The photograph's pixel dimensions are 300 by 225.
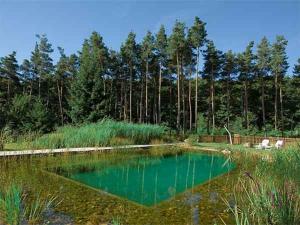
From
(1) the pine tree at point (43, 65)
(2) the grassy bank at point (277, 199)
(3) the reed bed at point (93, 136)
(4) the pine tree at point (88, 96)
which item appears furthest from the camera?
(1) the pine tree at point (43, 65)

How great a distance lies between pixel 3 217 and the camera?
12.7 feet

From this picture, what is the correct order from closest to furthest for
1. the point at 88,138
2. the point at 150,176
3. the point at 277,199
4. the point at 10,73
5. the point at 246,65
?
the point at 277,199 < the point at 150,176 < the point at 88,138 < the point at 246,65 < the point at 10,73

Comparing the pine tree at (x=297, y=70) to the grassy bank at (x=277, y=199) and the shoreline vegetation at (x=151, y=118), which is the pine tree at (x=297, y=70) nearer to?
the shoreline vegetation at (x=151, y=118)

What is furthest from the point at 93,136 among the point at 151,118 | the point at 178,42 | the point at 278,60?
the point at 151,118

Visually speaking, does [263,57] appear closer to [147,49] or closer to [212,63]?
[212,63]

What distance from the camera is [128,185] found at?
720 cm

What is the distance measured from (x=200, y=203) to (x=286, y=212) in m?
2.82

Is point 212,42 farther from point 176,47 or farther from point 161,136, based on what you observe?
point 161,136

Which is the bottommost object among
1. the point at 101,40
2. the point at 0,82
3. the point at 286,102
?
the point at 286,102

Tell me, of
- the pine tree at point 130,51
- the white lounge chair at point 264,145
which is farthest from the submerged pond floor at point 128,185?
the pine tree at point 130,51

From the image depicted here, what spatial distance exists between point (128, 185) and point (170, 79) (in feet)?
88.4

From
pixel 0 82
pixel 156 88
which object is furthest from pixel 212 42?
pixel 0 82

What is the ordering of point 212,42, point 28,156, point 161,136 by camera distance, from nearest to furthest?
1. point 28,156
2. point 161,136
3. point 212,42

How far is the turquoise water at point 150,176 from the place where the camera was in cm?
646
